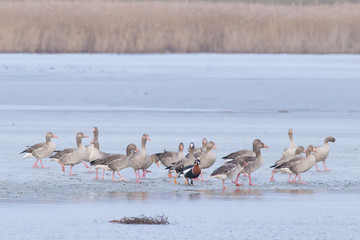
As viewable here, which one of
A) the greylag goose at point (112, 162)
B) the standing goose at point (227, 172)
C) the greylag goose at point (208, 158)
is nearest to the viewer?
the standing goose at point (227, 172)

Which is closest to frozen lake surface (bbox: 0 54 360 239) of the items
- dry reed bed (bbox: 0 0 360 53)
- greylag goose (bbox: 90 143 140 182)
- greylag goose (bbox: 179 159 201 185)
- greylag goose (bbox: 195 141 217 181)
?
greylag goose (bbox: 179 159 201 185)

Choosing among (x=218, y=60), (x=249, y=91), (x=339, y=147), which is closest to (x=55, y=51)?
(x=218, y=60)

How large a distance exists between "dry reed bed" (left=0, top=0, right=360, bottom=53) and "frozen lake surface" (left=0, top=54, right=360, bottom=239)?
2.83 feet

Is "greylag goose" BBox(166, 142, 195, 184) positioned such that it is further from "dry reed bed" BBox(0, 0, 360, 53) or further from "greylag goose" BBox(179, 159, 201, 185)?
"dry reed bed" BBox(0, 0, 360, 53)

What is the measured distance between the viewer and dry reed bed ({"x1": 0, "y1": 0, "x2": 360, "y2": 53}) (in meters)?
38.2

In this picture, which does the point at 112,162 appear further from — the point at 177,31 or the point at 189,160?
the point at 177,31

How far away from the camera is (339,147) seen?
15609mm

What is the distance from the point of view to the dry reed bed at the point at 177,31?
1502 inches

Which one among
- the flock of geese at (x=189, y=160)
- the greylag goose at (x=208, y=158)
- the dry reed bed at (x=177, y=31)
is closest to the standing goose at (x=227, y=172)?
the flock of geese at (x=189, y=160)

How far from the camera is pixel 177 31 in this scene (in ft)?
128

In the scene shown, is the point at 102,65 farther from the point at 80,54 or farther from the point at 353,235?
the point at 353,235

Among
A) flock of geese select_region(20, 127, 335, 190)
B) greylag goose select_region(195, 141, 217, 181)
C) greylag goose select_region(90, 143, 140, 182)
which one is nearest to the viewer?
flock of geese select_region(20, 127, 335, 190)

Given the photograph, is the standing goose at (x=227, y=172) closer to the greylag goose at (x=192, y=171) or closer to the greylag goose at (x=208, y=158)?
the greylag goose at (x=192, y=171)

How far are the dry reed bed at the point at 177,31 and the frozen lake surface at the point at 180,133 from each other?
2.83 feet
